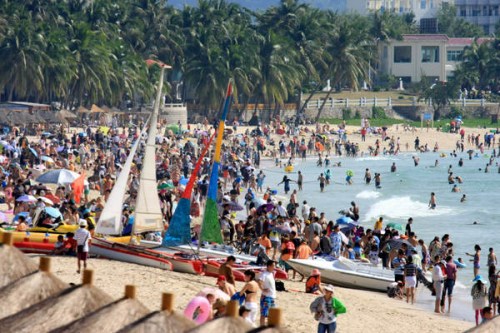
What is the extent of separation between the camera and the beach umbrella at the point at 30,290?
11.7m

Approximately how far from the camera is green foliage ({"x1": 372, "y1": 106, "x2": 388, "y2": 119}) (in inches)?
3519

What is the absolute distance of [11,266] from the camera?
41.4 ft

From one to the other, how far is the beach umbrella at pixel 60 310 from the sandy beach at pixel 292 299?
6.57m

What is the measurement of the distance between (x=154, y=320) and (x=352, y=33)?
76.3 m

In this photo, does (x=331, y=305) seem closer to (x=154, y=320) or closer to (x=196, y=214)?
(x=154, y=320)

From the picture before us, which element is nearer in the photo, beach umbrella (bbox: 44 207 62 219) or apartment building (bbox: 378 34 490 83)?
beach umbrella (bbox: 44 207 62 219)

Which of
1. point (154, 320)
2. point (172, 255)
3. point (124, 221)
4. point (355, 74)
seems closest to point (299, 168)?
point (355, 74)

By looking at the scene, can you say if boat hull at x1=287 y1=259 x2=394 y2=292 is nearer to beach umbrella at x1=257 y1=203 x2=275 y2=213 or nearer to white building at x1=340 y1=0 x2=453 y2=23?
beach umbrella at x1=257 y1=203 x2=275 y2=213

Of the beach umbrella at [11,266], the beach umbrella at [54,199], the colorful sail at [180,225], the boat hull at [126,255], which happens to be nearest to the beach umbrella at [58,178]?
the beach umbrella at [54,199]

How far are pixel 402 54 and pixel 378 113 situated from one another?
21.4 meters

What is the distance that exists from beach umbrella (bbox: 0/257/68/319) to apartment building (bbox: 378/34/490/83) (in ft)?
322

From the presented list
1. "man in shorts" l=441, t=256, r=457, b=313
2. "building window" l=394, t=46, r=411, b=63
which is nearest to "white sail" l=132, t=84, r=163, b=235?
"man in shorts" l=441, t=256, r=457, b=313

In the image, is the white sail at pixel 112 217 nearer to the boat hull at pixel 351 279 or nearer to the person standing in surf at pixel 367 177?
the boat hull at pixel 351 279

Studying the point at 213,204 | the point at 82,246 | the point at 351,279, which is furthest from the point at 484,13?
the point at 82,246
